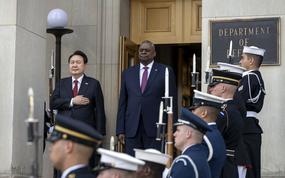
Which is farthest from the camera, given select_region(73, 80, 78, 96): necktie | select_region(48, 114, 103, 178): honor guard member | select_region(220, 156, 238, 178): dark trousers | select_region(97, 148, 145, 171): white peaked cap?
select_region(73, 80, 78, 96): necktie

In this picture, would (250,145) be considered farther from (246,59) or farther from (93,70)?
(93,70)

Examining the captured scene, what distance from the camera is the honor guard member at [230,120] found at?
7.53 m

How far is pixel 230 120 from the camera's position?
24.7 ft

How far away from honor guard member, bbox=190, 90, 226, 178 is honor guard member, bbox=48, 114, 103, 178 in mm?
2021

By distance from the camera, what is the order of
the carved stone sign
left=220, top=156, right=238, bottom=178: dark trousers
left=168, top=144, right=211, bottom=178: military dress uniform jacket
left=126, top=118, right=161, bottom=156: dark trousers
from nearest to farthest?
left=168, top=144, right=211, bottom=178: military dress uniform jacket → left=220, top=156, right=238, bottom=178: dark trousers → left=126, top=118, right=161, bottom=156: dark trousers → the carved stone sign

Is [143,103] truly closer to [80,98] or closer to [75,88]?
[80,98]

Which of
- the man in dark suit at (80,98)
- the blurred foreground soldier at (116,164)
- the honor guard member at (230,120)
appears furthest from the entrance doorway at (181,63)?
the blurred foreground soldier at (116,164)

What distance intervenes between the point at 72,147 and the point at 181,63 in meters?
10.2

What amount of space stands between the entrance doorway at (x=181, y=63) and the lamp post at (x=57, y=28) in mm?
2855

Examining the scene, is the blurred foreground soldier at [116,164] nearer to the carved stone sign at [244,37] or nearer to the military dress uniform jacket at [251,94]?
the military dress uniform jacket at [251,94]

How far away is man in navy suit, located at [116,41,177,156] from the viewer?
9430 millimetres

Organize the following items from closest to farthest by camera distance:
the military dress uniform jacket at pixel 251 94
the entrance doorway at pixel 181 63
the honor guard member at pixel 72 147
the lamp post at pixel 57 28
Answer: the honor guard member at pixel 72 147
the military dress uniform jacket at pixel 251 94
the lamp post at pixel 57 28
the entrance doorway at pixel 181 63

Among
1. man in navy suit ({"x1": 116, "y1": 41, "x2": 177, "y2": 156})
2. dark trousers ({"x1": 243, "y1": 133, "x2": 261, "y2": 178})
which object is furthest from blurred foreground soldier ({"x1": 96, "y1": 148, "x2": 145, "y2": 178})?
man in navy suit ({"x1": 116, "y1": 41, "x2": 177, "y2": 156})

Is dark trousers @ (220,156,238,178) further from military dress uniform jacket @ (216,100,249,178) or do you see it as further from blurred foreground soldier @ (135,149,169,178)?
blurred foreground soldier @ (135,149,169,178)
